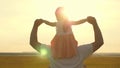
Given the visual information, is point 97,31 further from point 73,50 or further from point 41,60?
point 41,60

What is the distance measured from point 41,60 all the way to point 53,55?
658 cm

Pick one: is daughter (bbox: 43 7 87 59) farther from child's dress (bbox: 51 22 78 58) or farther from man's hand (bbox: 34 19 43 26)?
man's hand (bbox: 34 19 43 26)

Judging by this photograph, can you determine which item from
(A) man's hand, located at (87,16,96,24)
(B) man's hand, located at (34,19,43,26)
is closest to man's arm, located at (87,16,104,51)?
(A) man's hand, located at (87,16,96,24)

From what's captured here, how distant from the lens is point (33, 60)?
10.4 m

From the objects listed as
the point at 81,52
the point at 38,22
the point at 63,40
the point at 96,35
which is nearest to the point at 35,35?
the point at 38,22

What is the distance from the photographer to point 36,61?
10.4 m

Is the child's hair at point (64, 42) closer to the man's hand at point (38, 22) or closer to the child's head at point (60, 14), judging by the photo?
the child's head at point (60, 14)

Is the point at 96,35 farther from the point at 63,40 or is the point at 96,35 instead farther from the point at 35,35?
the point at 35,35

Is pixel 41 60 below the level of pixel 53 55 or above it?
below

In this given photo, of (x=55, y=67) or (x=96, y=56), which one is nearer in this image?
(x=55, y=67)

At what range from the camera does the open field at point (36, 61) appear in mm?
10312

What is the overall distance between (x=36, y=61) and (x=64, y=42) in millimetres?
6625

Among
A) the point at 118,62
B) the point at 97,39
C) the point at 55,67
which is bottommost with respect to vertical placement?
the point at 118,62

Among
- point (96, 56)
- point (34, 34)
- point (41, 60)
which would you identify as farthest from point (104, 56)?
point (34, 34)
